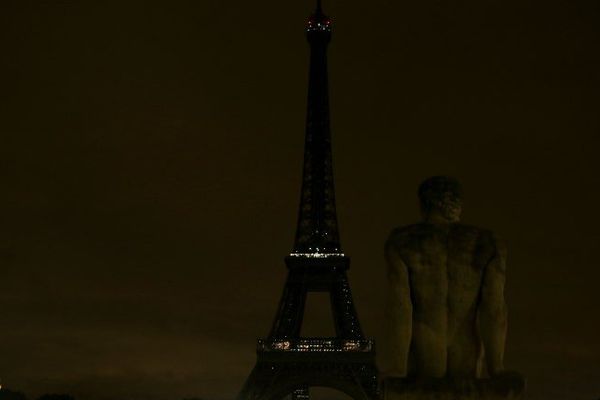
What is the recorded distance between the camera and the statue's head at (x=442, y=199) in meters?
10.6

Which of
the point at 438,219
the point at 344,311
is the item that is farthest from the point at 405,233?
the point at 344,311

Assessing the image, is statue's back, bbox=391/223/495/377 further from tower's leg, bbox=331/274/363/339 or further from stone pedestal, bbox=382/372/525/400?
tower's leg, bbox=331/274/363/339

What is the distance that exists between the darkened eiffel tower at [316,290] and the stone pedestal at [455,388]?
2207 inches

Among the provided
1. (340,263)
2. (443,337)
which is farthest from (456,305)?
(340,263)

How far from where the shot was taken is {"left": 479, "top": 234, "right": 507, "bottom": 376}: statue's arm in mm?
10305

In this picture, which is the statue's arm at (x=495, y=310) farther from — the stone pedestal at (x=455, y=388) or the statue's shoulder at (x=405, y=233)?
the statue's shoulder at (x=405, y=233)

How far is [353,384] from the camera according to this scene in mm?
68812

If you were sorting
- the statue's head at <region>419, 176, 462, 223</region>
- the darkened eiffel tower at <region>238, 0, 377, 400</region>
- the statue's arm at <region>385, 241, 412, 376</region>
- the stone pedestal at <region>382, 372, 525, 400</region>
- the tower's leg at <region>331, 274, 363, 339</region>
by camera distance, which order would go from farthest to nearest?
the tower's leg at <region>331, 274, 363, 339</region> < the darkened eiffel tower at <region>238, 0, 377, 400</region> < the statue's head at <region>419, 176, 462, 223</region> < the statue's arm at <region>385, 241, 412, 376</region> < the stone pedestal at <region>382, 372, 525, 400</region>

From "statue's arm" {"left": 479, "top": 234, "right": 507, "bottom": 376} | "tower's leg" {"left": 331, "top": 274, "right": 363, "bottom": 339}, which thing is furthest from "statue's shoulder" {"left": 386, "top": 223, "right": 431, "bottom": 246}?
"tower's leg" {"left": 331, "top": 274, "right": 363, "bottom": 339}

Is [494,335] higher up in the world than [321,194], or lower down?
lower down

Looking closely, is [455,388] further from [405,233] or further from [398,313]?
[405,233]

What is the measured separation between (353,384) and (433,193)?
59.3 meters

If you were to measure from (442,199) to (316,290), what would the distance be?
217ft

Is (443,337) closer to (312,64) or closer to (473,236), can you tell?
(473,236)
